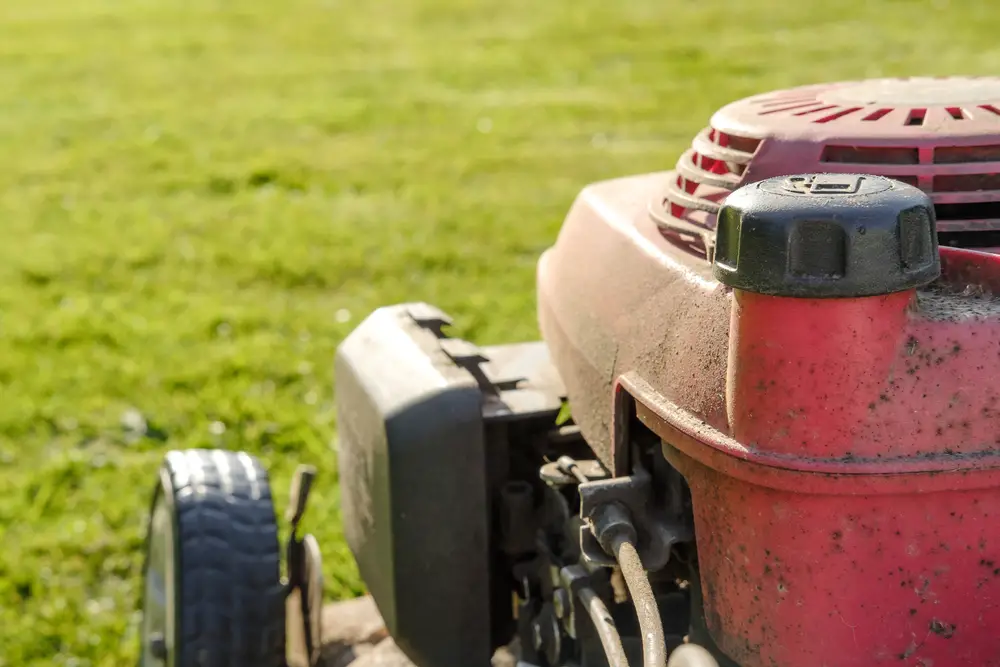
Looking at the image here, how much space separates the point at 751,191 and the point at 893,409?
25cm

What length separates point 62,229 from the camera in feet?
19.3

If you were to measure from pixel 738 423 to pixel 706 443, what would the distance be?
0.23 ft

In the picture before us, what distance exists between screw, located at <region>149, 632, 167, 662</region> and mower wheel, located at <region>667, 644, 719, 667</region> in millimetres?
1083

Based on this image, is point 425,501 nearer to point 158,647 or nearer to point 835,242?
point 158,647

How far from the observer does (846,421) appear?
127 cm

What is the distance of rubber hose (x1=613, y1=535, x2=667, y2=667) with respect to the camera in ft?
4.55

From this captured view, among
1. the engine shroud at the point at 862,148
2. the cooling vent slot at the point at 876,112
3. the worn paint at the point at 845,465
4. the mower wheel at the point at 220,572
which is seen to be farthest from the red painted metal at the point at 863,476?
the mower wheel at the point at 220,572

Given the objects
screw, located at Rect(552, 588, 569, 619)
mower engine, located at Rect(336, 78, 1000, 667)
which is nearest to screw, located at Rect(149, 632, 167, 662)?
mower engine, located at Rect(336, 78, 1000, 667)

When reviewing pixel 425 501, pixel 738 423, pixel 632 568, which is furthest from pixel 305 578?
pixel 738 423

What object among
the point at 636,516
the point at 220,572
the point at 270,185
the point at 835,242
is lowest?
the point at 270,185

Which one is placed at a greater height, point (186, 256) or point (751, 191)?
point (751, 191)

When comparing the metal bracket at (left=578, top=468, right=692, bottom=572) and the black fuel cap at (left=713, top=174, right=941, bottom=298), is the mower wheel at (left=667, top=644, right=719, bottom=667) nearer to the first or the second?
the metal bracket at (left=578, top=468, right=692, bottom=572)

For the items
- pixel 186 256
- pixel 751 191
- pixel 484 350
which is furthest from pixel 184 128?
pixel 751 191

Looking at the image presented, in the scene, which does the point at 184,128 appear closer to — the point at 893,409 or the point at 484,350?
the point at 484,350
